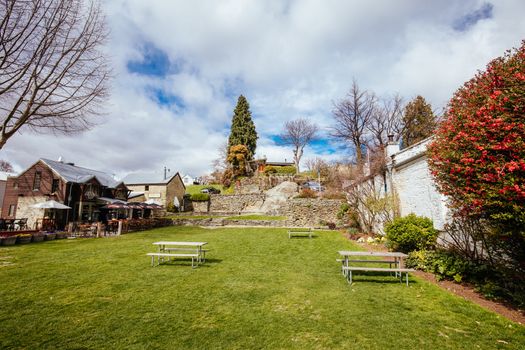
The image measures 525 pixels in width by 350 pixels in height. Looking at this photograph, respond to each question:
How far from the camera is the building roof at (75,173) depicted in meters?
26.1

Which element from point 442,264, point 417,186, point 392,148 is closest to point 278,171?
point 392,148

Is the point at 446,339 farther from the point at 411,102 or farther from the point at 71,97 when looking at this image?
the point at 411,102

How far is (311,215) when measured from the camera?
909 inches

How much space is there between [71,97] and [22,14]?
2.79 meters

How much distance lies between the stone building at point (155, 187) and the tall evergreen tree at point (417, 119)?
3286 cm

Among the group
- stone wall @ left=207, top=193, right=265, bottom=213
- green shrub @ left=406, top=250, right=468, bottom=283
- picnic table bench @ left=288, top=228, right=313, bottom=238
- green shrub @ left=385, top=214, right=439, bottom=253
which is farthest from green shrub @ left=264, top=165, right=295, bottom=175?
green shrub @ left=406, top=250, right=468, bottom=283

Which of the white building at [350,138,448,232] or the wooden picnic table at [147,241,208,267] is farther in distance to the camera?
the white building at [350,138,448,232]

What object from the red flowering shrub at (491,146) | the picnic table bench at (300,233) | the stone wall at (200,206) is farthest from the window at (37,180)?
the red flowering shrub at (491,146)

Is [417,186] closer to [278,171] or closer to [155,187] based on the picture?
[278,171]

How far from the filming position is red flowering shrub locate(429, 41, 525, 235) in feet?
16.4

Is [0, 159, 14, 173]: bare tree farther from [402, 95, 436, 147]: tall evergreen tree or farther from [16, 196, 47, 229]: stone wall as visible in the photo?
[402, 95, 436, 147]: tall evergreen tree

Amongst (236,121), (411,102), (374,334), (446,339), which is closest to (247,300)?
(374,334)

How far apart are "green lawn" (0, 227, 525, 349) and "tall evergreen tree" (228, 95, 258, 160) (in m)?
34.8

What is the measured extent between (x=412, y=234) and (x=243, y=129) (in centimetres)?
3612
